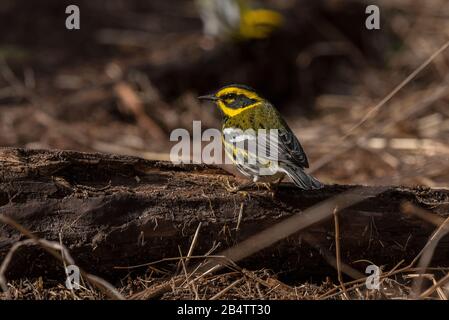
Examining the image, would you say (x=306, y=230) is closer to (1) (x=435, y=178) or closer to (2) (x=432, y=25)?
(1) (x=435, y=178)

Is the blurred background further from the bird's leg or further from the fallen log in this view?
the bird's leg

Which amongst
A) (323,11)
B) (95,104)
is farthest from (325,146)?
(323,11)

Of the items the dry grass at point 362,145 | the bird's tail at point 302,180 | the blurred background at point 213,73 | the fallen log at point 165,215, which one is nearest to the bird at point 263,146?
the bird's tail at point 302,180

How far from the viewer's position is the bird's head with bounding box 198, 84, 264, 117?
15.9 ft

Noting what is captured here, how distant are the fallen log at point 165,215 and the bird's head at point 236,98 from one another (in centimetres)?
84

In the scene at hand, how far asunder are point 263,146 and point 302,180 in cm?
46

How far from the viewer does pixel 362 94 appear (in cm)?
901

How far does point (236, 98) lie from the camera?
4902 mm

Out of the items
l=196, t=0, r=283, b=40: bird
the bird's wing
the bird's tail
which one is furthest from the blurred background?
the bird's tail

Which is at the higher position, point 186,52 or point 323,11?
point 323,11

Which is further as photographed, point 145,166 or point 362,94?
point 362,94

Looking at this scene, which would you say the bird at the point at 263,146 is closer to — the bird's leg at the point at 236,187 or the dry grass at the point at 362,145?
the bird's leg at the point at 236,187

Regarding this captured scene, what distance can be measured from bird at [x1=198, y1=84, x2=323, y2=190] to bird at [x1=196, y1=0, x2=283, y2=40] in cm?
423

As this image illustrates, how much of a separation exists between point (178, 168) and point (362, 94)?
542cm
